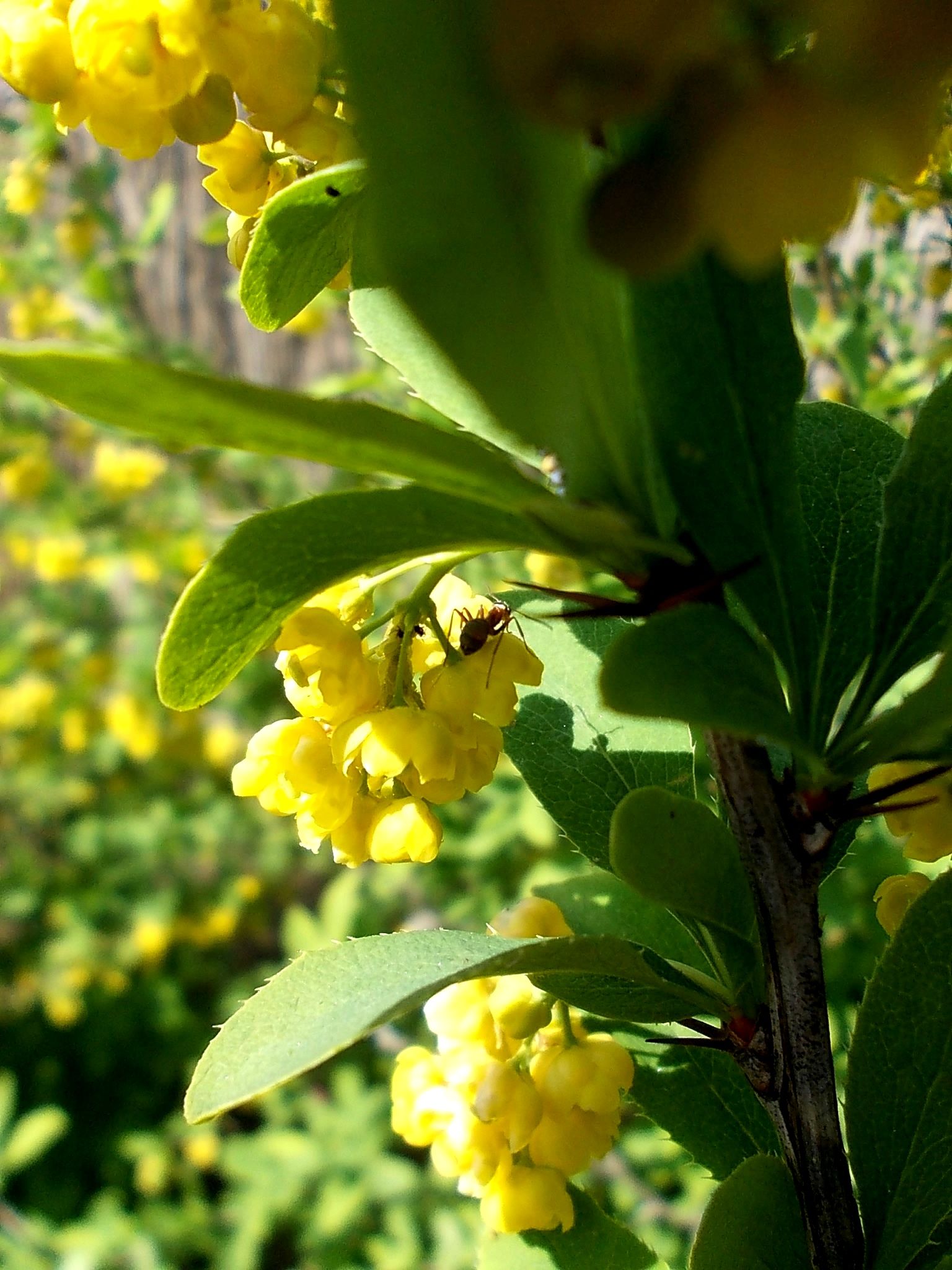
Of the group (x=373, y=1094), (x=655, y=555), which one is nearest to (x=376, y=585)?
(x=655, y=555)

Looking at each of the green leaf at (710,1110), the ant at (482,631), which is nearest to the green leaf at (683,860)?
the ant at (482,631)

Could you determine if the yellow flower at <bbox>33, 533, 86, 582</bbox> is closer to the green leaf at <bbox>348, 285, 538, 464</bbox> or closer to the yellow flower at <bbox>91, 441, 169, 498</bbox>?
the yellow flower at <bbox>91, 441, 169, 498</bbox>

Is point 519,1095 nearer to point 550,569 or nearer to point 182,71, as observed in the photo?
point 182,71

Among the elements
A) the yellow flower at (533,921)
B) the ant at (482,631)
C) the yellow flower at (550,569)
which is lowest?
the yellow flower at (533,921)

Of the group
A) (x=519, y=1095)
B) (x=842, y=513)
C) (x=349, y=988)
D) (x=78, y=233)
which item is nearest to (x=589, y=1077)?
(x=519, y=1095)

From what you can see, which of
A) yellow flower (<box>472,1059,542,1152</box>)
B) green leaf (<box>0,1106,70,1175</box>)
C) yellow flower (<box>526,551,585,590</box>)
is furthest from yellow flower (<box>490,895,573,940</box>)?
green leaf (<box>0,1106,70,1175</box>)

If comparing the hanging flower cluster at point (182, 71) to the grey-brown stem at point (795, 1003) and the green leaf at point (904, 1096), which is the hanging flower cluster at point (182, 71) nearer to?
the grey-brown stem at point (795, 1003)

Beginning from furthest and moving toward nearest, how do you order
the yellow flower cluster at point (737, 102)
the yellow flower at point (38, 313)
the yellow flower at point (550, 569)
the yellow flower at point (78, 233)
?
1. the yellow flower at point (38, 313)
2. the yellow flower at point (78, 233)
3. the yellow flower at point (550, 569)
4. the yellow flower cluster at point (737, 102)
